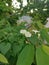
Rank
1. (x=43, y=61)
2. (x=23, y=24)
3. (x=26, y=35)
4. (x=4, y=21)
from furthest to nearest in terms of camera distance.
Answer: (x=4, y=21), (x=23, y=24), (x=26, y=35), (x=43, y=61)

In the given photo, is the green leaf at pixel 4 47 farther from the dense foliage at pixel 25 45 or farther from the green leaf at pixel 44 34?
the green leaf at pixel 44 34

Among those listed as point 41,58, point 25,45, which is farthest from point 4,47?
point 41,58

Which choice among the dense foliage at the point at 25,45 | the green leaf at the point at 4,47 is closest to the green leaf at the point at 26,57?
the dense foliage at the point at 25,45

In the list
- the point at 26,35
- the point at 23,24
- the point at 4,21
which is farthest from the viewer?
the point at 4,21

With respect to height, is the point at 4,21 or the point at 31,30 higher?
the point at 31,30

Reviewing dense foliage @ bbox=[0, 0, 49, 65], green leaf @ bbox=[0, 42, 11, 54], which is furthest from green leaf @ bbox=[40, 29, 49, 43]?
green leaf @ bbox=[0, 42, 11, 54]

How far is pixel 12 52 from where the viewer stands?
0.98 meters

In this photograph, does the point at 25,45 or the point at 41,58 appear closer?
the point at 41,58

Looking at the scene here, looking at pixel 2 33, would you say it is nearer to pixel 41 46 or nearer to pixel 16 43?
pixel 16 43

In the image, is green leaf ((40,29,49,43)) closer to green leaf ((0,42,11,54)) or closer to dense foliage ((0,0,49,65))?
dense foliage ((0,0,49,65))

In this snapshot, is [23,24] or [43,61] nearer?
[43,61]

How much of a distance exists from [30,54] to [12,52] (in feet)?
0.52

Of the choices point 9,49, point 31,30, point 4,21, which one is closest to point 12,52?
point 9,49

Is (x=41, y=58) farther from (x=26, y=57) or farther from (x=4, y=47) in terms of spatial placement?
(x=4, y=47)
